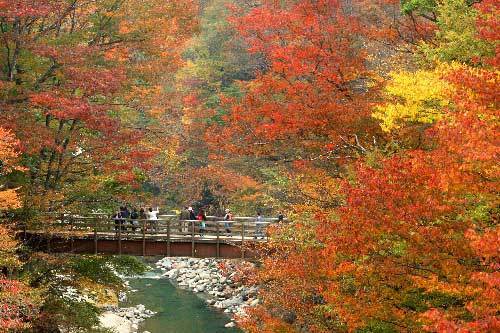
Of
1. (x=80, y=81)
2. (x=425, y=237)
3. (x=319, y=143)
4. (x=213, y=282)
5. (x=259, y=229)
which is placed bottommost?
(x=213, y=282)

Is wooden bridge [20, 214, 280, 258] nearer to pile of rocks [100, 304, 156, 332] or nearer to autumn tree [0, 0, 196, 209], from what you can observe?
autumn tree [0, 0, 196, 209]

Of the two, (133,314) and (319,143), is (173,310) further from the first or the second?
(319,143)

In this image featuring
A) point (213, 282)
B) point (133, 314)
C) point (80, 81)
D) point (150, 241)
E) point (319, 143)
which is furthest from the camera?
point (213, 282)

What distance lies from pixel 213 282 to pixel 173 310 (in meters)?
5.16

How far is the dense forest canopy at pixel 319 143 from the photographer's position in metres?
11.2

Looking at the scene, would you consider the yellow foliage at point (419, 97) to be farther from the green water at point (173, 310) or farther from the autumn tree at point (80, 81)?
the green water at point (173, 310)

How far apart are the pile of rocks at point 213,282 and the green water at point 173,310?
0.63 metres

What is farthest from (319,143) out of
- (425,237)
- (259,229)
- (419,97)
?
(425,237)

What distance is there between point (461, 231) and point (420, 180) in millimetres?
1228

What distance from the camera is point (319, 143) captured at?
2347 centimetres

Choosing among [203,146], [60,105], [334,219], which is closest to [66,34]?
[60,105]

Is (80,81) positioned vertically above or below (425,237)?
above

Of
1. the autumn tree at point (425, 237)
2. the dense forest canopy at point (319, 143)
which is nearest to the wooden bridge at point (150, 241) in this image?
the dense forest canopy at point (319, 143)

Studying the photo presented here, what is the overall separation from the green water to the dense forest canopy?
21.3 feet
